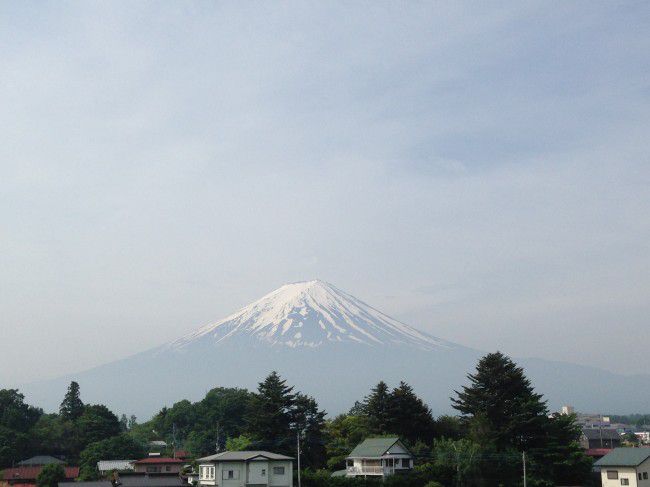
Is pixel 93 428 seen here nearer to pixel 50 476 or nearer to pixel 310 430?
pixel 50 476

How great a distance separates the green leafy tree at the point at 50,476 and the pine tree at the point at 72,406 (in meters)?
32.0

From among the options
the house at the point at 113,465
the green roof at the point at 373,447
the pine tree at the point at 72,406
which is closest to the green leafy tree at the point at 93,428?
the pine tree at the point at 72,406

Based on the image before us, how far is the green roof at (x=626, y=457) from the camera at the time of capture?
1900 inches

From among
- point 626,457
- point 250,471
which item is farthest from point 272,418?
point 626,457

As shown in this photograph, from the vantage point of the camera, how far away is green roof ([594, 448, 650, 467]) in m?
48.2

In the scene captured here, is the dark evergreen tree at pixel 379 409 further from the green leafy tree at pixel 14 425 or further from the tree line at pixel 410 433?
the green leafy tree at pixel 14 425

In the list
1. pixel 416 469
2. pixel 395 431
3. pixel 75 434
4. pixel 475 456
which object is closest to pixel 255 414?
pixel 395 431

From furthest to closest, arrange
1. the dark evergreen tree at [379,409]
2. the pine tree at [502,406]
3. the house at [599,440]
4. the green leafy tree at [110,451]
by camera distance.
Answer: the house at [599,440] < the green leafy tree at [110,451] < the dark evergreen tree at [379,409] < the pine tree at [502,406]

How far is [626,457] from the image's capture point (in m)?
48.9

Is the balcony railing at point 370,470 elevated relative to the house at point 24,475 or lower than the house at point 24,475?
elevated

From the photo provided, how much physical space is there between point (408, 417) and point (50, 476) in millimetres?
25587

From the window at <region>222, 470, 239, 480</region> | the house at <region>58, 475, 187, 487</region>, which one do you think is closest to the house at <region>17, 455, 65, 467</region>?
the house at <region>58, 475, 187, 487</region>

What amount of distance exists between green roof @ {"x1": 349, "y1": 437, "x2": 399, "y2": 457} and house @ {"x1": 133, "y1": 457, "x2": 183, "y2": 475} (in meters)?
14.5

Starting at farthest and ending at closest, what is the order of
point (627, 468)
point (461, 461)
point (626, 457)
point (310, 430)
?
point (310, 430)
point (461, 461)
point (626, 457)
point (627, 468)
